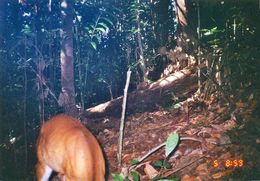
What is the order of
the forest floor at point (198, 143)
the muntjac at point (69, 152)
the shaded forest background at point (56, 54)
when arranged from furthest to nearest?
1. the shaded forest background at point (56, 54)
2. the forest floor at point (198, 143)
3. the muntjac at point (69, 152)

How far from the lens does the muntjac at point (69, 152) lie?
148 inches

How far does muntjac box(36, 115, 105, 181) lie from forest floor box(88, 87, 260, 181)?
3.24ft

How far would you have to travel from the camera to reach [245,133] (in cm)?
486

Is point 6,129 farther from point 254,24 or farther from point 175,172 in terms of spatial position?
point 254,24

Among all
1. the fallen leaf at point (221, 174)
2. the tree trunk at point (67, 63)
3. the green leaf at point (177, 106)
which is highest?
the tree trunk at point (67, 63)

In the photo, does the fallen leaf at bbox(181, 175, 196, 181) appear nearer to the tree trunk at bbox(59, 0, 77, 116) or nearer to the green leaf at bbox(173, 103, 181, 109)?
the green leaf at bbox(173, 103, 181, 109)

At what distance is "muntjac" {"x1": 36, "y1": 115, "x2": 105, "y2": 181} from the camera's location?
3758 mm

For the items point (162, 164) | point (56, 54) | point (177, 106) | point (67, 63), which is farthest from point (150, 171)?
point (56, 54)

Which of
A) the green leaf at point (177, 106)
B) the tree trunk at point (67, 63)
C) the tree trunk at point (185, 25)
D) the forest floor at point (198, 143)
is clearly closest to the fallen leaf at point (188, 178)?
the forest floor at point (198, 143)

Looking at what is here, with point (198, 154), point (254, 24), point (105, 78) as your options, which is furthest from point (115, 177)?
point (105, 78)

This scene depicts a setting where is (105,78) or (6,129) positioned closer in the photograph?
(6,129)

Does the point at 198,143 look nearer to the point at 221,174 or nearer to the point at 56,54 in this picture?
the point at 221,174

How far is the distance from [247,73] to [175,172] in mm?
2035
